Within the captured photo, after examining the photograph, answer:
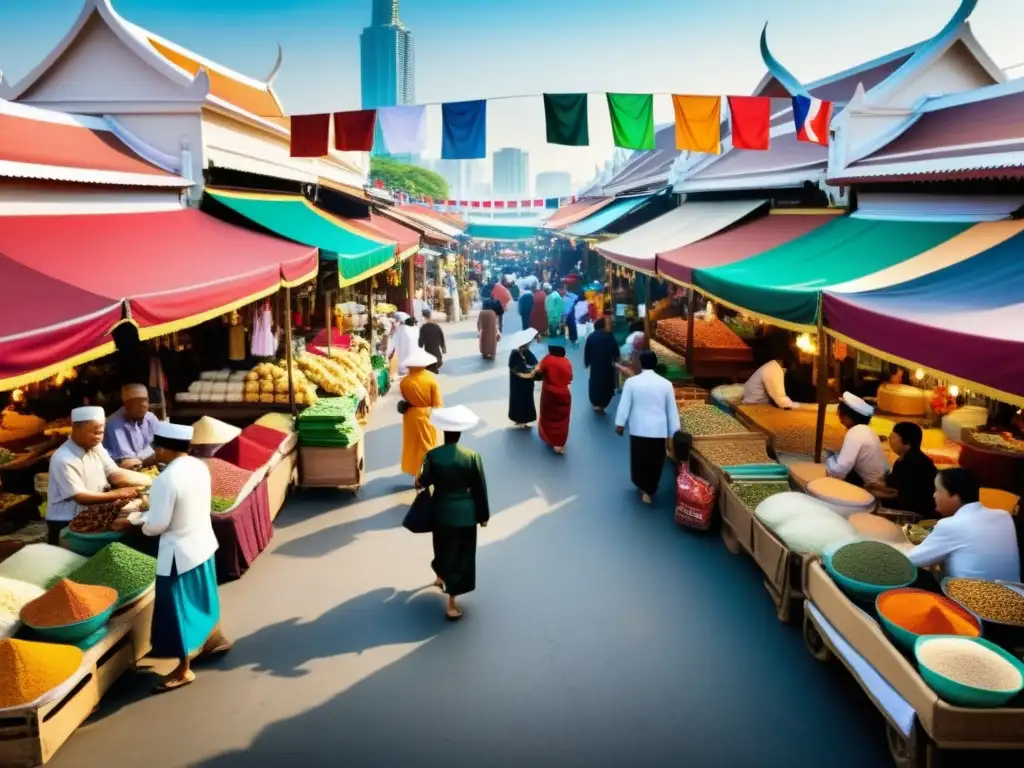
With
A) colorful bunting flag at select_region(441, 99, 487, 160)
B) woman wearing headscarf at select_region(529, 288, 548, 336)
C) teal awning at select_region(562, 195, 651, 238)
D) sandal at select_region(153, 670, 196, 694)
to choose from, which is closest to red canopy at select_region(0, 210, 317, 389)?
sandal at select_region(153, 670, 196, 694)

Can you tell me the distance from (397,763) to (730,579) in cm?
342

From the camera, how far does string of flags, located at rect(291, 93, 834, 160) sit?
435 inches

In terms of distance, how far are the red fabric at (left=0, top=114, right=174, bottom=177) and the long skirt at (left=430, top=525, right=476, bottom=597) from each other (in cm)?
504

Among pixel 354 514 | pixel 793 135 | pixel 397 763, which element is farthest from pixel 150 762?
pixel 793 135

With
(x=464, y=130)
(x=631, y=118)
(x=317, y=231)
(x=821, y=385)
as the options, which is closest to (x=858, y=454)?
(x=821, y=385)

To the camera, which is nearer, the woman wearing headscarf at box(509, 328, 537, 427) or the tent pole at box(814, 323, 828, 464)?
the tent pole at box(814, 323, 828, 464)

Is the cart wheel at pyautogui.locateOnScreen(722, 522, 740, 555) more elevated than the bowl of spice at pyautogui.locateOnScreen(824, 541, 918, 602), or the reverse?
the bowl of spice at pyautogui.locateOnScreen(824, 541, 918, 602)

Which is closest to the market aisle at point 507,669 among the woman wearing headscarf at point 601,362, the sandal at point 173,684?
the sandal at point 173,684

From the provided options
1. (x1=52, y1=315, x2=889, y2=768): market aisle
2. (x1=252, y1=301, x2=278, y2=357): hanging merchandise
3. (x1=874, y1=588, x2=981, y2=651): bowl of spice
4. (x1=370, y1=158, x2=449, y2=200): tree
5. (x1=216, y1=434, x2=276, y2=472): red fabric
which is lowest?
(x1=52, y1=315, x2=889, y2=768): market aisle

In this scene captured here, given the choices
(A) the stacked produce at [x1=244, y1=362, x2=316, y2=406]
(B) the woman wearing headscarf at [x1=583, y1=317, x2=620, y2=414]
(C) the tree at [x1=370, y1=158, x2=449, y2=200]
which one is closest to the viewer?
(A) the stacked produce at [x1=244, y1=362, x2=316, y2=406]

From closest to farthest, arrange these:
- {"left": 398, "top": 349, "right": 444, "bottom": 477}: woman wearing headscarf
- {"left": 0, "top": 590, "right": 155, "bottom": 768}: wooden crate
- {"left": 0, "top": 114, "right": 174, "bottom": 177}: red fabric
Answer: {"left": 0, "top": 590, "right": 155, "bottom": 768}: wooden crate, {"left": 0, "top": 114, "right": 174, "bottom": 177}: red fabric, {"left": 398, "top": 349, "right": 444, "bottom": 477}: woman wearing headscarf

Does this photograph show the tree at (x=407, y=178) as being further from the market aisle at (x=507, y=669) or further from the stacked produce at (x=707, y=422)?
the market aisle at (x=507, y=669)

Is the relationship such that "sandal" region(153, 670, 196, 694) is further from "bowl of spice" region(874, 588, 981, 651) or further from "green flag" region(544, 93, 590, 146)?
"green flag" region(544, 93, 590, 146)

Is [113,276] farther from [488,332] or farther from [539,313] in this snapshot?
[539,313]
